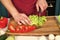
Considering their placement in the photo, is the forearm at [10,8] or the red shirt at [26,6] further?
the red shirt at [26,6]

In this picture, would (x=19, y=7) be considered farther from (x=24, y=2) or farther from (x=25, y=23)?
(x=25, y=23)

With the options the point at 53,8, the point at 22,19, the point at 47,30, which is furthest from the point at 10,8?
the point at 53,8

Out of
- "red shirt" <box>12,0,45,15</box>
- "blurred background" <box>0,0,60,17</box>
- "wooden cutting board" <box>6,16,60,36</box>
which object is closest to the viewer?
"wooden cutting board" <box>6,16,60,36</box>

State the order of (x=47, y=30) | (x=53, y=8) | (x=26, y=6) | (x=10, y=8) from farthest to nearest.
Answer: (x=53, y=8) < (x=26, y=6) < (x=10, y=8) < (x=47, y=30)

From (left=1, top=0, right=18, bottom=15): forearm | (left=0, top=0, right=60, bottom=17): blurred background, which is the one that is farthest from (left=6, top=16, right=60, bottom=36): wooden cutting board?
(left=0, top=0, right=60, bottom=17): blurred background

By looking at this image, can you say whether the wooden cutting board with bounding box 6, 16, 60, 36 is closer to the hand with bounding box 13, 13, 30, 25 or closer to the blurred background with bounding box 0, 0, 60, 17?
the hand with bounding box 13, 13, 30, 25

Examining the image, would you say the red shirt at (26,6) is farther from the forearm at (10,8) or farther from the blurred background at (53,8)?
the blurred background at (53,8)

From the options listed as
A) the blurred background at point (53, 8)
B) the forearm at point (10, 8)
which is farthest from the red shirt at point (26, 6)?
the blurred background at point (53, 8)

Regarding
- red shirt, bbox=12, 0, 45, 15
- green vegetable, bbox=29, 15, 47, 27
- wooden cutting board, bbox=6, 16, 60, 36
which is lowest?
wooden cutting board, bbox=6, 16, 60, 36

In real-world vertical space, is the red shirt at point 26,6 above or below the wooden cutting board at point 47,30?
above

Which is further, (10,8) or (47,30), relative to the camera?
(10,8)

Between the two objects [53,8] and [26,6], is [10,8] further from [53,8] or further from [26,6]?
[53,8]

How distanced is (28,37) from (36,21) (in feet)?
0.63

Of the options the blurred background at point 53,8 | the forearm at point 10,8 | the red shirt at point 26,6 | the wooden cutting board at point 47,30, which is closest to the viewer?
the wooden cutting board at point 47,30
